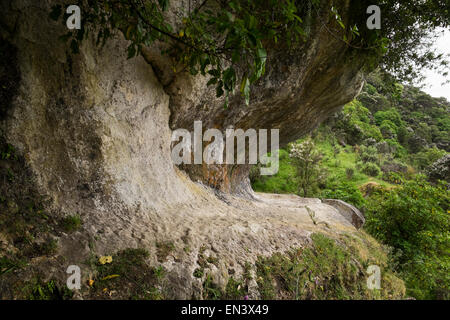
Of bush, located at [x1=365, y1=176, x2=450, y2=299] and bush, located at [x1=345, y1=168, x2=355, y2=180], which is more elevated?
bush, located at [x1=345, y1=168, x2=355, y2=180]

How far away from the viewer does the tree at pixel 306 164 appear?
15.6 metres

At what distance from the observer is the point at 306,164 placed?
1573cm

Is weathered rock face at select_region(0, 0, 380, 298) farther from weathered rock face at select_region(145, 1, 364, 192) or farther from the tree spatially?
the tree

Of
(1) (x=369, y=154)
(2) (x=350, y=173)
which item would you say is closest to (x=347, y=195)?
(2) (x=350, y=173)

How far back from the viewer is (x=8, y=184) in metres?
2.20

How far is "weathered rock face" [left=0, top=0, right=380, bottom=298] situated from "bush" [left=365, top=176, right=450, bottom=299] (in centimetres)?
471

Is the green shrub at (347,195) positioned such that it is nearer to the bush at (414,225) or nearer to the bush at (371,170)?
the bush at (371,170)

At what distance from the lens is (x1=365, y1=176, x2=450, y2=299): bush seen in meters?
6.38

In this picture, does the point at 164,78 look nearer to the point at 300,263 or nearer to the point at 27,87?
the point at 27,87

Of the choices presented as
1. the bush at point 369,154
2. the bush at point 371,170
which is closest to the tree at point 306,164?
the bush at point 371,170

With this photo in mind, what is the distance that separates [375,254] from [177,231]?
3805 millimetres

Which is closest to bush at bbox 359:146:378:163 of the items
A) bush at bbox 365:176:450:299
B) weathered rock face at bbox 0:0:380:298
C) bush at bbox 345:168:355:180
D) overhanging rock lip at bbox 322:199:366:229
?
bush at bbox 345:168:355:180

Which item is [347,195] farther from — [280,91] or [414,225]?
[280,91]

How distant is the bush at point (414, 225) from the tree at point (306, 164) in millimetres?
7156
